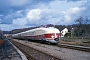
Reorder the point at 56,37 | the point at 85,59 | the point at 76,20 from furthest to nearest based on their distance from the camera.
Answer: the point at 76,20 < the point at 56,37 < the point at 85,59

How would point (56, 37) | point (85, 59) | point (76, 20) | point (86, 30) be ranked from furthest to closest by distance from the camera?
point (76, 20) < point (86, 30) < point (56, 37) < point (85, 59)

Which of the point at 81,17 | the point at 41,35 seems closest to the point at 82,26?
the point at 81,17

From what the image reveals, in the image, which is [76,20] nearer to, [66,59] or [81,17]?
[81,17]

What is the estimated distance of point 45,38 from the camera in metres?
37.8

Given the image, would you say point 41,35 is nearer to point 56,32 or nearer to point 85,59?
point 56,32

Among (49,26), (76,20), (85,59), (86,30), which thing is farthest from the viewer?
(76,20)

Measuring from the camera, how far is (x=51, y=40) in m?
36.5

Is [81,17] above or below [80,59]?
above

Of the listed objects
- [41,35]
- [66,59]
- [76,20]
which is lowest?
[66,59]

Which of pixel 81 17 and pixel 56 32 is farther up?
pixel 81 17

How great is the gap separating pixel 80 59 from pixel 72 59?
60 centimetres

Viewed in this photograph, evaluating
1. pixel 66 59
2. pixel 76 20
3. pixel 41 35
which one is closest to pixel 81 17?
pixel 76 20

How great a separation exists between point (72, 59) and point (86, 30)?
85987 mm

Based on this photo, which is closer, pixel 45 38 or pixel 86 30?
pixel 45 38
